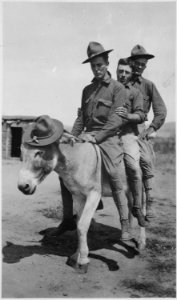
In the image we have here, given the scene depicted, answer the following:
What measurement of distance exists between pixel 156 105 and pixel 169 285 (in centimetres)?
260

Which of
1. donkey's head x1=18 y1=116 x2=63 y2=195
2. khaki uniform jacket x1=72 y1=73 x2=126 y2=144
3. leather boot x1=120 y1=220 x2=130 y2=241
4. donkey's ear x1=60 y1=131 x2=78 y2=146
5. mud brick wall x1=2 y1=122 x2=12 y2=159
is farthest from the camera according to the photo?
mud brick wall x1=2 y1=122 x2=12 y2=159

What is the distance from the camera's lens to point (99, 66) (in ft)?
13.6

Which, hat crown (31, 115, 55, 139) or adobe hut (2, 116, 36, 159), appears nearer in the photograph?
hat crown (31, 115, 55, 139)

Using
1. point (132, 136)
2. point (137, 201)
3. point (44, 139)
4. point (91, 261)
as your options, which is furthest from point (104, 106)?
point (91, 261)

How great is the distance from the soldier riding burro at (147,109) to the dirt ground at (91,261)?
0.79 meters

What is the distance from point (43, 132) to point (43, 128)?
44 mm

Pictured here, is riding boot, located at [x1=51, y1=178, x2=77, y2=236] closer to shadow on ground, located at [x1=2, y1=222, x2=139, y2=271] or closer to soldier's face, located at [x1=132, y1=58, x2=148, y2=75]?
shadow on ground, located at [x1=2, y1=222, x2=139, y2=271]

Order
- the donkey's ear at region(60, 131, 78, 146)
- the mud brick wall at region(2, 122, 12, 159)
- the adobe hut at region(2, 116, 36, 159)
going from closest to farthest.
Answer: the donkey's ear at region(60, 131, 78, 146)
the adobe hut at region(2, 116, 36, 159)
the mud brick wall at region(2, 122, 12, 159)

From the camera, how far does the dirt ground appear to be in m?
3.50

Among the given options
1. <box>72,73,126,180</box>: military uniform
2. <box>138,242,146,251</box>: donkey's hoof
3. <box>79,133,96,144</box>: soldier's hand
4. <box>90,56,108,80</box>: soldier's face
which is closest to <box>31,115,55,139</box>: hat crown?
<box>79,133,96,144</box>: soldier's hand

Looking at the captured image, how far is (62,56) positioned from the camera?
225 inches

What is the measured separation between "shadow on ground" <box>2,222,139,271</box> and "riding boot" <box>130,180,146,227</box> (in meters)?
0.57

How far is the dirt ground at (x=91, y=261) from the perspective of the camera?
3.50 metres

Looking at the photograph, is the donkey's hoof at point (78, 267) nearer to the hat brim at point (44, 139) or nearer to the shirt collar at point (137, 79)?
the hat brim at point (44, 139)
